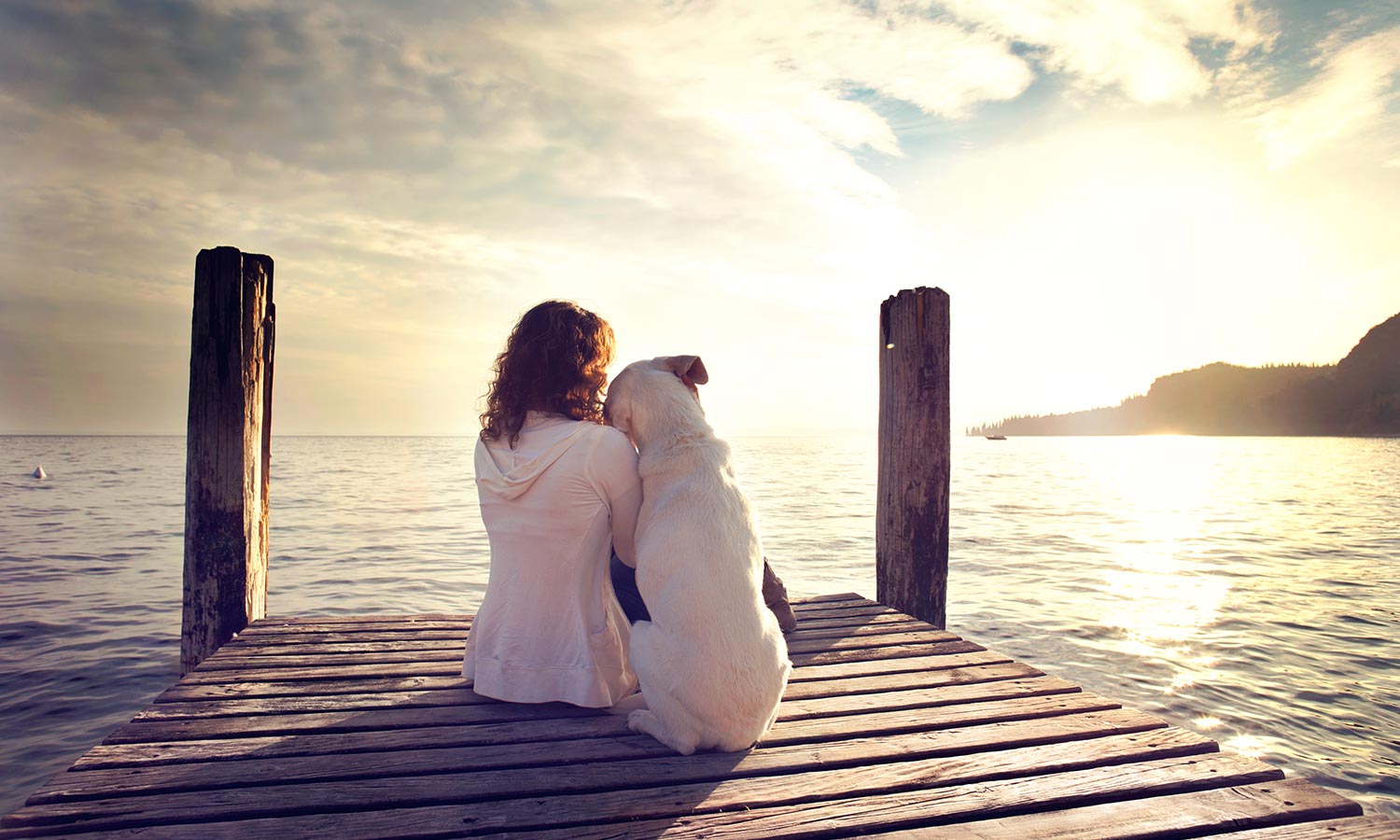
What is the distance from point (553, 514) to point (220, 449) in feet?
10.1

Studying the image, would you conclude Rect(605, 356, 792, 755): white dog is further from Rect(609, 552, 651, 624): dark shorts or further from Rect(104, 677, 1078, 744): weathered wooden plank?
Rect(609, 552, 651, 624): dark shorts

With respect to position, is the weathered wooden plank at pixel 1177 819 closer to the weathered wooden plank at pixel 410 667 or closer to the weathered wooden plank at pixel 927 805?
the weathered wooden plank at pixel 927 805

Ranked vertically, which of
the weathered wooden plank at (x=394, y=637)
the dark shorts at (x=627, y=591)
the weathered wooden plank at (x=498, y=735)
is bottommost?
the weathered wooden plank at (x=394, y=637)

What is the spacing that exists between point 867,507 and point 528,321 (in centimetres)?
1848

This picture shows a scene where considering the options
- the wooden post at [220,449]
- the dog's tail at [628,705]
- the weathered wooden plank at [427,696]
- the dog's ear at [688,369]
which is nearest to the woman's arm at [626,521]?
the dog's ear at [688,369]

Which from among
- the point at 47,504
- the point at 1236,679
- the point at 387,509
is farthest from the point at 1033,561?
the point at 47,504

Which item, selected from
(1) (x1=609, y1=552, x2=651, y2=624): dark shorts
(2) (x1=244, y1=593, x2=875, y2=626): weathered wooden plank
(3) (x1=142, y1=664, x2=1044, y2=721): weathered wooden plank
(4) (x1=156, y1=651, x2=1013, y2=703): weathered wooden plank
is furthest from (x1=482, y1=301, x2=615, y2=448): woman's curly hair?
(2) (x1=244, y1=593, x2=875, y2=626): weathered wooden plank

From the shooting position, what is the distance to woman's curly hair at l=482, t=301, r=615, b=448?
3.60 m

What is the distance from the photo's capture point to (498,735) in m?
3.31

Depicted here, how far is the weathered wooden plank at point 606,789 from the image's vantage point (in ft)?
8.56

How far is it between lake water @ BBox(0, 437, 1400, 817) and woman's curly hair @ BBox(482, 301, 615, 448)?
16.2 feet

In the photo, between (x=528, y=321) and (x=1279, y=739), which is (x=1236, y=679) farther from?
(x=528, y=321)

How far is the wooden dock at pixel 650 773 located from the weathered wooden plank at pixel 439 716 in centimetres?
1

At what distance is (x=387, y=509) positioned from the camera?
1972cm
